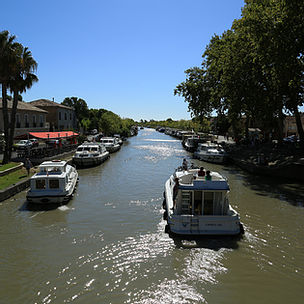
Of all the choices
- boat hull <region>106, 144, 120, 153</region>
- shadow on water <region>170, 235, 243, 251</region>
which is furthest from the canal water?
boat hull <region>106, 144, 120, 153</region>

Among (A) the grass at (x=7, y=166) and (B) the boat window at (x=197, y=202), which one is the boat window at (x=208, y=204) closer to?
(B) the boat window at (x=197, y=202)

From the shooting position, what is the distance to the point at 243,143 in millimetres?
46531

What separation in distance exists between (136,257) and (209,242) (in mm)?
3213

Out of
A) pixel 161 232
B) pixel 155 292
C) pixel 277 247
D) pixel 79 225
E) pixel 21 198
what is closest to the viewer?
pixel 155 292

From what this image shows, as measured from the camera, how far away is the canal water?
8523mm

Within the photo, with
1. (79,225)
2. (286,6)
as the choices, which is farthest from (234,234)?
(286,6)

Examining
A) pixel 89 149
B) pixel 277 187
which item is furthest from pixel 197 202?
pixel 89 149

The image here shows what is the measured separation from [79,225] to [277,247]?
9163mm

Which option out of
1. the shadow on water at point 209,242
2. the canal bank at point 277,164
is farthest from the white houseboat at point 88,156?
the shadow on water at point 209,242

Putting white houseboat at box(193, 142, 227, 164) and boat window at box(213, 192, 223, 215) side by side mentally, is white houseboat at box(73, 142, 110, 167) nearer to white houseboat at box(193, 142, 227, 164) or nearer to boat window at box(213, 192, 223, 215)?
white houseboat at box(193, 142, 227, 164)

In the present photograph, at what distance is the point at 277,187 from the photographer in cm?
2262

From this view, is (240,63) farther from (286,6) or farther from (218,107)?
(218,107)

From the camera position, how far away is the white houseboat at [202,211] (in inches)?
463

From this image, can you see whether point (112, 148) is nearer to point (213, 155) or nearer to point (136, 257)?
point (213, 155)
